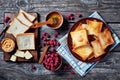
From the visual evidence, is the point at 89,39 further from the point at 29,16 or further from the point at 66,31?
the point at 29,16

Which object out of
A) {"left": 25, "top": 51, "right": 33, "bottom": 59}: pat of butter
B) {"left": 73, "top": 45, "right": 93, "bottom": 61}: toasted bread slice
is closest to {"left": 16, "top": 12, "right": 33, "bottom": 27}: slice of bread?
{"left": 25, "top": 51, "right": 33, "bottom": 59}: pat of butter

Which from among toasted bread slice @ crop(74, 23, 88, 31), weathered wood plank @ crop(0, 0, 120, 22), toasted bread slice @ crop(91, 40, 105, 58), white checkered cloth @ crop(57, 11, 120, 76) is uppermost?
weathered wood plank @ crop(0, 0, 120, 22)

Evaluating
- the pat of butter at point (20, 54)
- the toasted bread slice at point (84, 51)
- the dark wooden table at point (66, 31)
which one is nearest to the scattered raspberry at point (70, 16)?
the dark wooden table at point (66, 31)

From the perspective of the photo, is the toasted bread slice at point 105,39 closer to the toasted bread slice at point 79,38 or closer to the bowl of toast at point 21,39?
the toasted bread slice at point 79,38

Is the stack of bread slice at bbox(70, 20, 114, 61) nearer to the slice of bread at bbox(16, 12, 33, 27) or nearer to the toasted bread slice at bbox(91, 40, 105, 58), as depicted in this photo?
the toasted bread slice at bbox(91, 40, 105, 58)

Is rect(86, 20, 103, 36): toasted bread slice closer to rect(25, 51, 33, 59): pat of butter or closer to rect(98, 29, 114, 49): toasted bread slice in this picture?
rect(98, 29, 114, 49): toasted bread slice

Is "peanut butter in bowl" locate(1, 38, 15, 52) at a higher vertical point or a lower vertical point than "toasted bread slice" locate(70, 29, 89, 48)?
Result: lower
